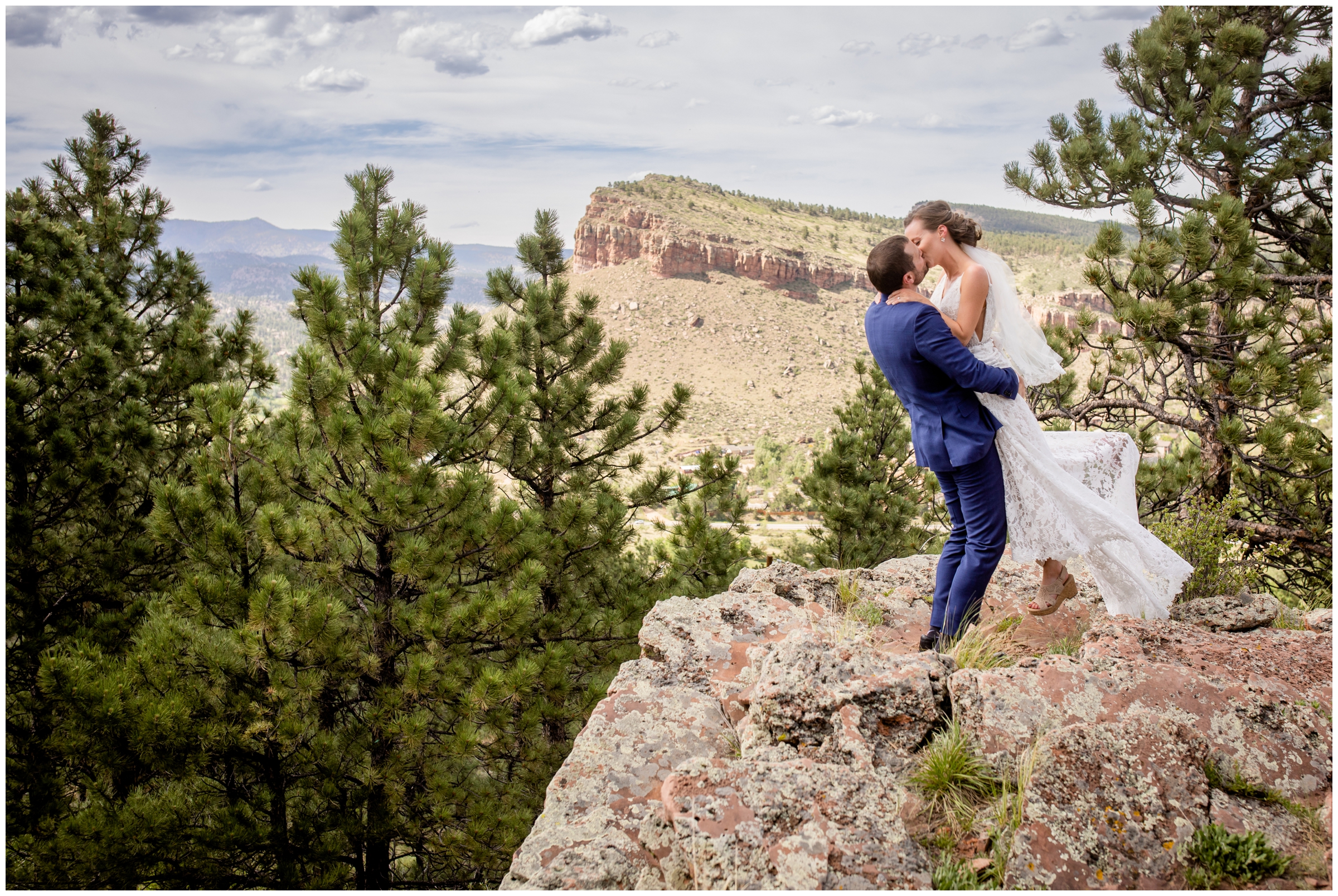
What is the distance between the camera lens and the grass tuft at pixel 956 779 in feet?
7.91

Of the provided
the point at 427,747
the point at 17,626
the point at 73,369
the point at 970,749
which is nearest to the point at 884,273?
the point at 970,749

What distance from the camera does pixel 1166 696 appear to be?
2574mm

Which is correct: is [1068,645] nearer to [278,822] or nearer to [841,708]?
[841,708]

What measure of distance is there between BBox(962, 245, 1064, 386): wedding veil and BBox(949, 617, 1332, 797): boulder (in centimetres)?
130

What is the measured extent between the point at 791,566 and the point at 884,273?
7.63ft

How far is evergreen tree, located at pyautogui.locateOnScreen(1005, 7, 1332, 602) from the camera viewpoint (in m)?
6.09

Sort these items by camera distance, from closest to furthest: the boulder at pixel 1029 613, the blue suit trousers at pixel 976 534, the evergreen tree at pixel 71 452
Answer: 1. the blue suit trousers at pixel 976 534
2. the boulder at pixel 1029 613
3. the evergreen tree at pixel 71 452

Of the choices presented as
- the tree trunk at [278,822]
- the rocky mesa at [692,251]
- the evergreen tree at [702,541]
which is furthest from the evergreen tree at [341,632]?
the rocky mesa at [692,251]

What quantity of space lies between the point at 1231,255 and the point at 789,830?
19.6ft

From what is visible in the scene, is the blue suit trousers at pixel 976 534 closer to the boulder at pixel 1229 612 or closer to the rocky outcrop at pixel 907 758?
Answer: the rocky outcrop at pixel 907 758

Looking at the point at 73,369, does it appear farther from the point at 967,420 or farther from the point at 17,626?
the point at 967,420

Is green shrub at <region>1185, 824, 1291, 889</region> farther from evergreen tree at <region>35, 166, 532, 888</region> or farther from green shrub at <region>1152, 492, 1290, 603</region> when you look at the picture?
evergreen tree at <region>35, 166, 532, 888</region>

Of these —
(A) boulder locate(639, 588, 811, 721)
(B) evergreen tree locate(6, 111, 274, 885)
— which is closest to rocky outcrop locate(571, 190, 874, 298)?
(B) evergreen tree locate(6, 111, 274, 885)

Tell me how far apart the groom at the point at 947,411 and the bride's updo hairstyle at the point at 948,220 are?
0.21 meters
